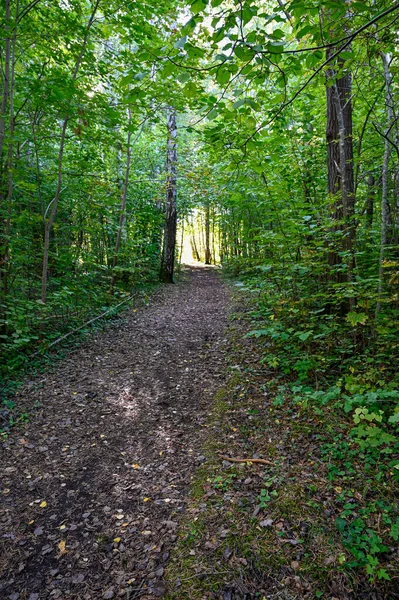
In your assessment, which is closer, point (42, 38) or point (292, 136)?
point (42, 38)

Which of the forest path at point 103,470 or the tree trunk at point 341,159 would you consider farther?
the tree trunk at point 341,159

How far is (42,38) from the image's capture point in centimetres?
465

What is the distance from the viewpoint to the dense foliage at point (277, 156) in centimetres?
221

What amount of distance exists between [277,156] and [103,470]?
349 centimetres

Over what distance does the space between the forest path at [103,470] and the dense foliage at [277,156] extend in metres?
1.18

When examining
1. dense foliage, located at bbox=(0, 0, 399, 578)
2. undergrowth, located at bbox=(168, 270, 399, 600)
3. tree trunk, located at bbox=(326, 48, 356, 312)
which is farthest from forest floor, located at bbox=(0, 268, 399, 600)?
tree trunk, located at bbox=(326, 48, 356, 312)

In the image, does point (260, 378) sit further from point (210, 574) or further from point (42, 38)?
point (42, 38)

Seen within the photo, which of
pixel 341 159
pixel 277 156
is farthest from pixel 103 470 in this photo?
pixel 341 159

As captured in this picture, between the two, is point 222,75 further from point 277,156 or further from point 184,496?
point 184,496

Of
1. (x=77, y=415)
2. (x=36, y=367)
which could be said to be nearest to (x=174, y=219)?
(x=36, y=367)

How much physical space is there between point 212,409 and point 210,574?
186 centimetres

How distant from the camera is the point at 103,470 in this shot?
302 cm

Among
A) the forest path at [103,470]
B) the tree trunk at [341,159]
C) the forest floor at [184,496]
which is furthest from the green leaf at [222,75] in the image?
the forest path at [103,470]

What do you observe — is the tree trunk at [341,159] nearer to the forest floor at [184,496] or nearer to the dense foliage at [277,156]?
the dense foliage at [277,156]
